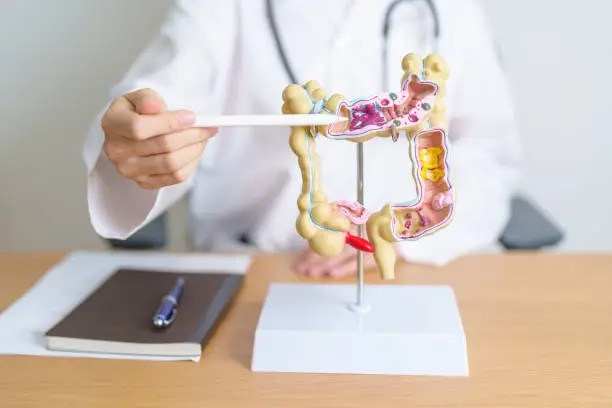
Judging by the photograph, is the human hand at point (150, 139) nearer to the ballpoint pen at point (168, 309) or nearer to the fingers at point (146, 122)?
the fingers at point (146, 122)

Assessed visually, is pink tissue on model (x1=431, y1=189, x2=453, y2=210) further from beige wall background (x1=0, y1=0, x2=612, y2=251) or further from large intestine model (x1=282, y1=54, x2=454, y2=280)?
beige wall background (x1=0, y1=0, x2=612, y2=251)

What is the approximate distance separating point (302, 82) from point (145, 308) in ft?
1.27

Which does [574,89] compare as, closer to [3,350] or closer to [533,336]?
[533,336]

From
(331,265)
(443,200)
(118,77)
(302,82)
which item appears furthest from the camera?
(118,77)

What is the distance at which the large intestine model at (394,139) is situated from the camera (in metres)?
0.55

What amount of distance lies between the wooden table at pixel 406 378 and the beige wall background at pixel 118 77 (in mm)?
525

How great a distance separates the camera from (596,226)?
1.26 m

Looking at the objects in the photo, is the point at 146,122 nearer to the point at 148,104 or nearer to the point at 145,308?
the point at 148,104

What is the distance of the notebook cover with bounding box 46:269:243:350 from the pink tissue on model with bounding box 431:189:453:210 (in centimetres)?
25

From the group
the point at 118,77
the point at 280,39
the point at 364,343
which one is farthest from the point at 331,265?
the point at 118,77

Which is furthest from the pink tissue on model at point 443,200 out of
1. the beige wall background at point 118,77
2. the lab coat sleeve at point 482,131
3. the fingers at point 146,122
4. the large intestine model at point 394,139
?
the beige wall background at point 118,77

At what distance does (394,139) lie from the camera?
0.55m

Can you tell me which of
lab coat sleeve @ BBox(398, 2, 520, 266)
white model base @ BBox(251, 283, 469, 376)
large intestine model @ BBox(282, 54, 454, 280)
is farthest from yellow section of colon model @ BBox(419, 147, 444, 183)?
lab coat sleeve @ BBox(398, 2, 520, 266)

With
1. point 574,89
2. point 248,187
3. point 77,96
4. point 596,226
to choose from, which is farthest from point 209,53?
point 596,226
